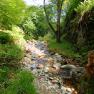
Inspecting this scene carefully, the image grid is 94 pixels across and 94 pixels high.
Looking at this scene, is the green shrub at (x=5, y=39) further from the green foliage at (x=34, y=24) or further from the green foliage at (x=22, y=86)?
the green foliage at (x=34, y=24)

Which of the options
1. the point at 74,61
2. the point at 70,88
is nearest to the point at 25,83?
the point at 70,88

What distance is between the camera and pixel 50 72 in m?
9.09

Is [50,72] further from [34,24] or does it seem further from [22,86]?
[34,24]

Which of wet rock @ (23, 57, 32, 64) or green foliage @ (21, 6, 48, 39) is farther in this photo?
green foliage @ (21, 6, 48, 39)

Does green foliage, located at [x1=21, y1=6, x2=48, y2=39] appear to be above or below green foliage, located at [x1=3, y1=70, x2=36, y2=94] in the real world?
→ above

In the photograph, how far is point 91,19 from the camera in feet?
35.0

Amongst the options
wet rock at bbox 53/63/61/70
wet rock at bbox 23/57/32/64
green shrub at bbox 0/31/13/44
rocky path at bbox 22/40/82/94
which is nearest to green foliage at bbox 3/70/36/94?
rocky path at bbox 22/40/82/94

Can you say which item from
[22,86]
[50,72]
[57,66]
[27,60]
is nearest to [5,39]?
[27,60]

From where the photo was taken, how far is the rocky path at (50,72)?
740cm

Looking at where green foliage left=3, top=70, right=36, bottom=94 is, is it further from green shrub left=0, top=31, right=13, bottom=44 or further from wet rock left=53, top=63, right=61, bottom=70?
green shrub left=0, top=31, right=13, bottom=44

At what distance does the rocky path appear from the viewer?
291 inches

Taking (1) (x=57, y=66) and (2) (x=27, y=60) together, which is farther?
(2) (x=27, y=60)

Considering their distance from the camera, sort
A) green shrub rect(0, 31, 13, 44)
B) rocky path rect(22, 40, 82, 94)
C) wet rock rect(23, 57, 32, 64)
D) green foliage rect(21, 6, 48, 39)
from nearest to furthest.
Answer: rocky path rect(22, 40, 82, 94), wet rock rect(23, 57, 32, 64), green shrub rect(0, 31, 13, 44), green foliage rect(21, 6, 48, 39)

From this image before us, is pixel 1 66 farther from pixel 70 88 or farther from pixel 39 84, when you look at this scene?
pixel 70 88
